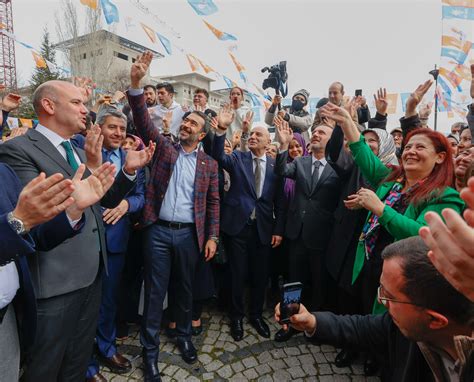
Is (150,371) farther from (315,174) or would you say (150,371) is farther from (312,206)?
(315,174)

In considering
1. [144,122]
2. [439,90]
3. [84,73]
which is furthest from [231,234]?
[84,73]

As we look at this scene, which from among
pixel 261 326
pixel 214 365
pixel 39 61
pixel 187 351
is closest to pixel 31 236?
pixel 187 351

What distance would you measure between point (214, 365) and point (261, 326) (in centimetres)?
88

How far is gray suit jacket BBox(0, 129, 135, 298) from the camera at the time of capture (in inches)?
73.7

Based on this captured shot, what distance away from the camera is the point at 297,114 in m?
6.71

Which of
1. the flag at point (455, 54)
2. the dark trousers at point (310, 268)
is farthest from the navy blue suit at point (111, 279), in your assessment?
the flag at point (455, 54)

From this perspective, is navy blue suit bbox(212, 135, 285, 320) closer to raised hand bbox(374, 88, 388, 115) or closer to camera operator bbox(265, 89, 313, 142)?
raised hand bbox(374, 88, 388, 115)

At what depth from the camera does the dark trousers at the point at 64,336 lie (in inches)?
75.3

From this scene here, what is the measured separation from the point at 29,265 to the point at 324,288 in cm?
313

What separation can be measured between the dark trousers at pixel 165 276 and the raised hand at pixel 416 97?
2.89m

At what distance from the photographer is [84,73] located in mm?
23266

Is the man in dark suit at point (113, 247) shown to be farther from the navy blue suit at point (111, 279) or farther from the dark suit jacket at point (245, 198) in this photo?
the dark suit jacket at point (245, 198)

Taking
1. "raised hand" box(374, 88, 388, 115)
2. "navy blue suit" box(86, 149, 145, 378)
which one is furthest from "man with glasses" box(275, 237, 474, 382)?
"raised hand" box(374, 88, 388, 115)

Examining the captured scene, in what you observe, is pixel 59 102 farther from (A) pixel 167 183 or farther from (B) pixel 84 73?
(B) pixel 84 73
